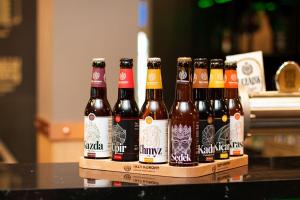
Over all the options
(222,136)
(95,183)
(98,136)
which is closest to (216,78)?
(222,136)

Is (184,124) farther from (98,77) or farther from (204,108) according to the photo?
(98,77)

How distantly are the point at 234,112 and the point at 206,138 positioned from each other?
203mm

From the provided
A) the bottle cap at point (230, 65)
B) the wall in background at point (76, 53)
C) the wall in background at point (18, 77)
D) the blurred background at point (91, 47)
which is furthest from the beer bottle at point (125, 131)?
the wall in background at point (18, 77)

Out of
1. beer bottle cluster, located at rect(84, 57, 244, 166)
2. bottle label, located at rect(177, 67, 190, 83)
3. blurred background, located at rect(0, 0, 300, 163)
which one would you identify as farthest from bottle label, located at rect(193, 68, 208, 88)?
blurred background, located at rect(0, 0, 300, 163)

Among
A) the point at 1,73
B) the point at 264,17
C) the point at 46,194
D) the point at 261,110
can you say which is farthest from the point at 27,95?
the point at 46,194

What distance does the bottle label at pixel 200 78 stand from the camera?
1644mm

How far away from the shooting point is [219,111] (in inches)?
66.3

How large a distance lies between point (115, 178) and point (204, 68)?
0.41 meters

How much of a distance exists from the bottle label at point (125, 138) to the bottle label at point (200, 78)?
196mm

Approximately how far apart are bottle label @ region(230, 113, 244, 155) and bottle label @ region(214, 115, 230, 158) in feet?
0.21

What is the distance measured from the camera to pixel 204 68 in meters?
1.65

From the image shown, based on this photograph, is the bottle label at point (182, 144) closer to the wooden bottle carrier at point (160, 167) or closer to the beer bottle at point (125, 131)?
the wooden bottle carrier at point (160, 167)

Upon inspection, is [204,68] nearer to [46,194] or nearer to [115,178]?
[115,178]

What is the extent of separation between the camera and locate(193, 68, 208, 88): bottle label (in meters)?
1.64
